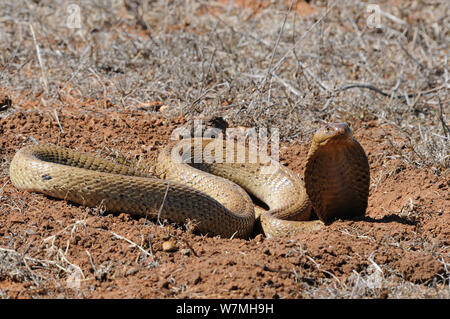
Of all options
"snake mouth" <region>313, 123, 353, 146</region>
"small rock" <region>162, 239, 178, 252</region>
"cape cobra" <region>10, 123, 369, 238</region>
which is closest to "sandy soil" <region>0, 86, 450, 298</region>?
"small rock" <region>162, 239, 178, 252</region>

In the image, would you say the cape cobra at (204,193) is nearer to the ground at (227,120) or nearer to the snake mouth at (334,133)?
the snake mouth at (334,133)

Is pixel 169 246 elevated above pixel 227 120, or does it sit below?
below

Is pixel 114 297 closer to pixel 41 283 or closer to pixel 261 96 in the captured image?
pixel 41 283

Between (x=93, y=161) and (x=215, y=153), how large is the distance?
5.51 ft

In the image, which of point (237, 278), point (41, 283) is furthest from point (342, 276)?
point (41, 283)

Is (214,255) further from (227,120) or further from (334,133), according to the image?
(227,120)

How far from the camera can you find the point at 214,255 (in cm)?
452

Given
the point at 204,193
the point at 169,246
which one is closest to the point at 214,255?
the point at 169,246

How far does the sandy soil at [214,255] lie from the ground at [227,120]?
1 cm

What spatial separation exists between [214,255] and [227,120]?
3004mm

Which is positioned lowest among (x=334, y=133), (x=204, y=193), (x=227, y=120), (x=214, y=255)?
(x=214, y=255)

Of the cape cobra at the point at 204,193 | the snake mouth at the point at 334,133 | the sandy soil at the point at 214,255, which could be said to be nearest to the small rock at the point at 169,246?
the sandy soil at the point at 214,255

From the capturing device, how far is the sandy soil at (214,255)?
3.95 meters

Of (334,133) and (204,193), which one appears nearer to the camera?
(334,133)
